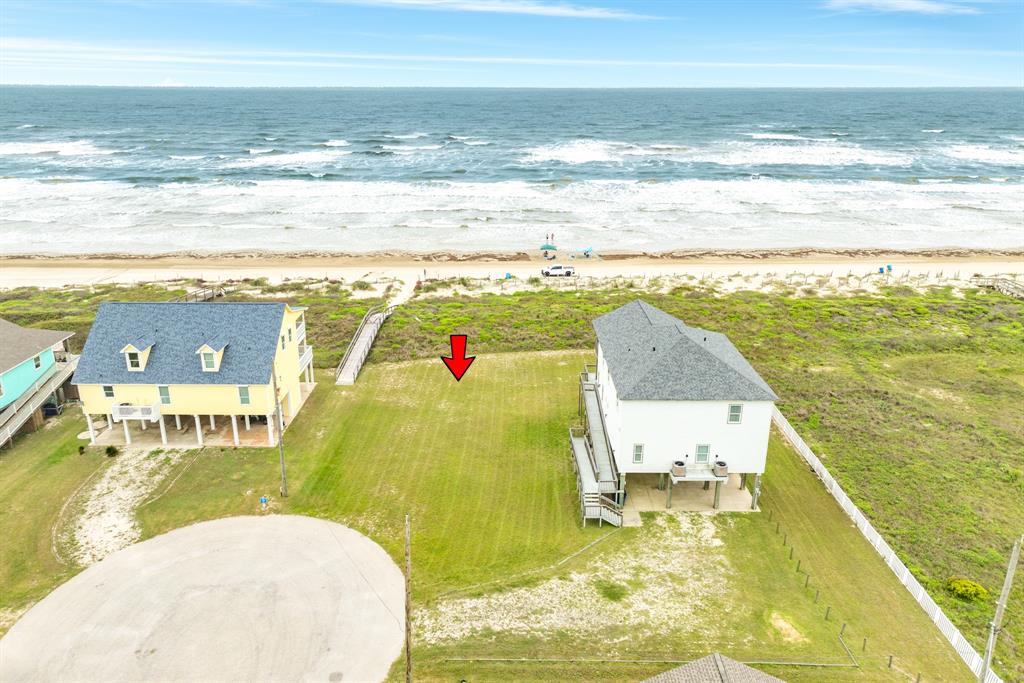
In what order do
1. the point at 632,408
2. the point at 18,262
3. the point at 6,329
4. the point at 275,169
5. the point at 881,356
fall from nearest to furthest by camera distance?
the point at 632,408 < the point at 6,329 < the point at 881,356 < the point at 18,262 < the point at 275,169

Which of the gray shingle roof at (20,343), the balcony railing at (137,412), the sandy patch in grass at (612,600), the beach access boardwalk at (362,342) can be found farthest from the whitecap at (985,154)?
the gray shingle roof at (20,343)

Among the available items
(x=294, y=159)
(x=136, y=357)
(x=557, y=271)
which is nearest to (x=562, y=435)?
(x=136, y=357)

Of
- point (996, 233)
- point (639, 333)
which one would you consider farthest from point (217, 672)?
point (996, 233)

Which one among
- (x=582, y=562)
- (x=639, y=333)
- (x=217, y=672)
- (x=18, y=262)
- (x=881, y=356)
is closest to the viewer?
(x=217, y=672)

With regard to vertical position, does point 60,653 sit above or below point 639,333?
below

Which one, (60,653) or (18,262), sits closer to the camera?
(60,653)

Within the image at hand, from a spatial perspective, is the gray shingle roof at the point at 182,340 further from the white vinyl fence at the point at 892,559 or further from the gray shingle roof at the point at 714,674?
the white vinyl fence at the point at 892,559

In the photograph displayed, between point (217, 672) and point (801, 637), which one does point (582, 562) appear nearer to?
point (801, 637)
